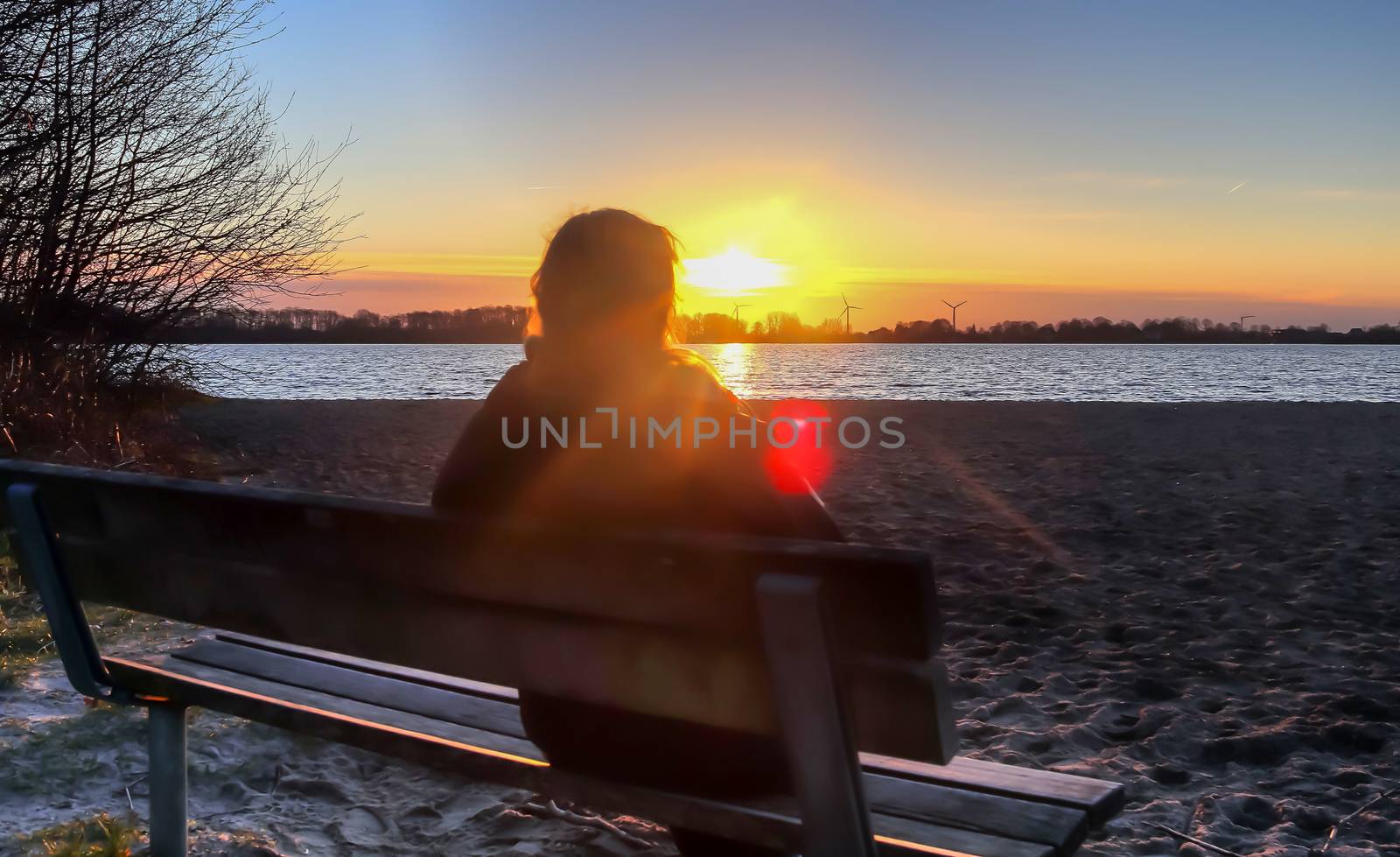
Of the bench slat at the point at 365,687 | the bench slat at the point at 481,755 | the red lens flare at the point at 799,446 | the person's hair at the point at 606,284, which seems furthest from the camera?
the bench slat at the point at 365,687

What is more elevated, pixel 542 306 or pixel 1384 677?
pixel 542 306

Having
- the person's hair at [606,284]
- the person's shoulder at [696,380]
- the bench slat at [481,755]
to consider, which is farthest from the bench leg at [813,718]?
the person's hair at [606,284]

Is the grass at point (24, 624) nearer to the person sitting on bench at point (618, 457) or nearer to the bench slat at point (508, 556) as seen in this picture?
the bench slat at point (508, 556)

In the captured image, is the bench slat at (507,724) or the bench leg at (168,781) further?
the bench leg at (168,781)

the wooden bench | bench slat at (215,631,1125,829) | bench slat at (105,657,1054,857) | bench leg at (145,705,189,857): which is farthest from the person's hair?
bench leg at (145,705,189,857)

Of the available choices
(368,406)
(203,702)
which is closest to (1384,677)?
(203,702)

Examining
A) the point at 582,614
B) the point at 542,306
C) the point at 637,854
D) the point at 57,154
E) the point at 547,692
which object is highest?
the point at 57,154

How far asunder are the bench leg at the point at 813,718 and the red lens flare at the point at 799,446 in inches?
15.7

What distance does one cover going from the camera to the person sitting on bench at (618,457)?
175 centimetres

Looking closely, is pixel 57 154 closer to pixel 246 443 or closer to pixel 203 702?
pixel 246 443

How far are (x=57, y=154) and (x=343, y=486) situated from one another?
12.6ft

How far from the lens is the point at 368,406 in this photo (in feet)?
77.4

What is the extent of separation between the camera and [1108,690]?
4.26 meters

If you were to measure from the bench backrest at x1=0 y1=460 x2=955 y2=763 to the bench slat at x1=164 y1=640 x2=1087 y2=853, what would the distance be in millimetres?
415
